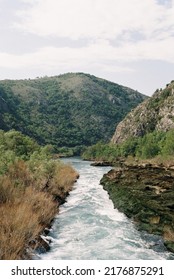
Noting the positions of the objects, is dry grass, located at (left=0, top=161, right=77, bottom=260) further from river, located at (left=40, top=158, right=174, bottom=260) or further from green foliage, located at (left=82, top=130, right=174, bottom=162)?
green foliage, located at (left=82, top=130, right=174, bottom=162)

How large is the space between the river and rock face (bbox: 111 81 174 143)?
389 feet

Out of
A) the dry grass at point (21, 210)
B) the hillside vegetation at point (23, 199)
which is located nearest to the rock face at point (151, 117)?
the hillside vegetation at point (23, 199)

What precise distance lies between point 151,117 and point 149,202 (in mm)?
137659

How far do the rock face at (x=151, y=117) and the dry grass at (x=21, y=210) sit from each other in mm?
117083

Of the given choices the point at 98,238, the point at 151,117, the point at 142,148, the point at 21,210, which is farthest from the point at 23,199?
the point at 151,117

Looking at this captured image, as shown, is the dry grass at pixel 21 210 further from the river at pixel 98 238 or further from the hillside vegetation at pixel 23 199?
the river at pixel 98 238

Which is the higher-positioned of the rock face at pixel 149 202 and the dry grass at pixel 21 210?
the dry grass at pixel 21 210

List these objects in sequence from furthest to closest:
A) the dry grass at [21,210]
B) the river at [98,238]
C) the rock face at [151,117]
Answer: the rock face at [151,117], the river at [98,238], the dry grass at [21,210]

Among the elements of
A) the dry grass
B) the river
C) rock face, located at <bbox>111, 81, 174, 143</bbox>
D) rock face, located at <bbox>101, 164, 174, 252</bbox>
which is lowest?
the river

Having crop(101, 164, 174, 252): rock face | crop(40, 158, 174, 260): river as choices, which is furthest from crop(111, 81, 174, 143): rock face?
crop(40, 158, 174, 260): river

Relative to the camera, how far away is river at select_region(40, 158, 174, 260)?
19531 millimetres

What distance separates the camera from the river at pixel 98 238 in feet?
64.1

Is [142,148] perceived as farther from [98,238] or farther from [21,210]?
[21,210]

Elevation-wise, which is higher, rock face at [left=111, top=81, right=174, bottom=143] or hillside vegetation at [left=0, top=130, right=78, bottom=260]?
rock face at [left=111, top=81, right=174, bottom=143]
